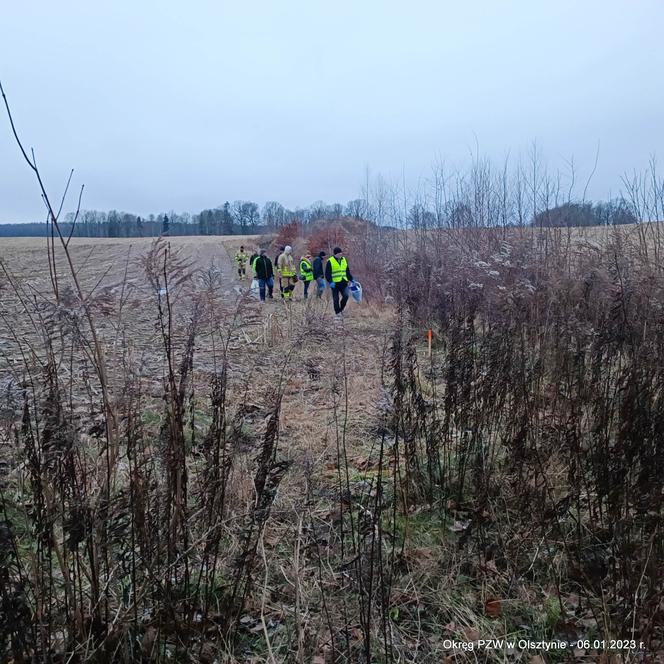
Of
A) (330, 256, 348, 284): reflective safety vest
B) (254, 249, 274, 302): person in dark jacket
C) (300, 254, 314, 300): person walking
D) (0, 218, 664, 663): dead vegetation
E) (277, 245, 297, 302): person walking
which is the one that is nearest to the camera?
(0, 218, 664, 663): dead vegetation

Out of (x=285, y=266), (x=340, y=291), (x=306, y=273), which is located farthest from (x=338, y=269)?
(x=306, y=273)

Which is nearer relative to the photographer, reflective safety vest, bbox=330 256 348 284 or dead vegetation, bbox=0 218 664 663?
dead vegetation, bbox=0 218 664 663

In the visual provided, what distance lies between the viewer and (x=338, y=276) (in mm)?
12117

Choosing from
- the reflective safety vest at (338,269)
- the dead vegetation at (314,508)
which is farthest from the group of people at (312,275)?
the dead vegetation at (314,508)

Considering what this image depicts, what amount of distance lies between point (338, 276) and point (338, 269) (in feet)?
0.58

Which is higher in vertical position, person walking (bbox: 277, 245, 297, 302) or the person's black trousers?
person walking (bbox: 277, 245, 297, 302)

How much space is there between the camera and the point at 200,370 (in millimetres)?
6465

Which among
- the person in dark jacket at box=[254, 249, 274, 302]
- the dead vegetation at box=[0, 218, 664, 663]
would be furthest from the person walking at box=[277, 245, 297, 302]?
the dead vegetation at box=[0, 218, 664, 663]

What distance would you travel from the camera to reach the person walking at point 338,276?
1199 cm

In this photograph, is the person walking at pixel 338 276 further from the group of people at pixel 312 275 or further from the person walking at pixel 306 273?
the person walking at pixel 306 273

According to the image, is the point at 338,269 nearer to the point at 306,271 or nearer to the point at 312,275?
the point at 312,275

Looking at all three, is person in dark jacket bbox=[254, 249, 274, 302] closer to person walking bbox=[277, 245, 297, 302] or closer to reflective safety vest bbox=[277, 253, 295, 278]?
person walking bbox=[277, 245, 297, 302]

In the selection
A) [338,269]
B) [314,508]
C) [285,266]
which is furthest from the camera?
[285,266]

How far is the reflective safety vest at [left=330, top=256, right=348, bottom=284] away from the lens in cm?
1198
